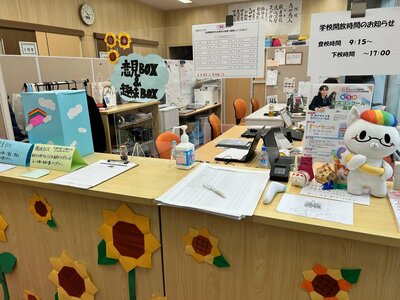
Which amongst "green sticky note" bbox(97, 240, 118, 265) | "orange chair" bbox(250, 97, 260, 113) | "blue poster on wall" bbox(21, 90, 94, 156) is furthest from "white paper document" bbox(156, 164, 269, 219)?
"orange chair" bbox(250, 97, 260, 113)

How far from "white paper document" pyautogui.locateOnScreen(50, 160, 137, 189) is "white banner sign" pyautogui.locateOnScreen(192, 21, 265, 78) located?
1.82 feet

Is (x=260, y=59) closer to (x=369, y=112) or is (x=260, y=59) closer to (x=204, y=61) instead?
(x=204, y=61)

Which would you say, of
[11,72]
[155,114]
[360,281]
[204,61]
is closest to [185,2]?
[11,72]

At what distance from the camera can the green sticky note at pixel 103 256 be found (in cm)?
115

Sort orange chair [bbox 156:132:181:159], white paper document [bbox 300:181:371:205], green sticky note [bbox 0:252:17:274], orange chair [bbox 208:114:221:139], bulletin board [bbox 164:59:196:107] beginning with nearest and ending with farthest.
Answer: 1. white paper document [bbox 300:181:371:205]
2. green sticky note [bbox 0:252:17:274]
3. orange chair [bbox 156:132:181:159]
4. bulletin board [bbox 164:59:196:107]
5. orange chair [bbox 208:114:221:139]

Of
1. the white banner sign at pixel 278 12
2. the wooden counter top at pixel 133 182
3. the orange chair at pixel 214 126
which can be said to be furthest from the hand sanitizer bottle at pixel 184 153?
the white banner sign at pixel 278 12

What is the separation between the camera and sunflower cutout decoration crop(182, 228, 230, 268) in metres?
0.96

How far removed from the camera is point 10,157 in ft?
4.40

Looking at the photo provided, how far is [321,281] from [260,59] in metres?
0.83

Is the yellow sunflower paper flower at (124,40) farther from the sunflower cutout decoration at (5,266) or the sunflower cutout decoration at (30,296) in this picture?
the sunflower cutout decoration at (30,296)

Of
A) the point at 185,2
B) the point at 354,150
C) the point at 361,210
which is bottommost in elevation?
the point at 361,210

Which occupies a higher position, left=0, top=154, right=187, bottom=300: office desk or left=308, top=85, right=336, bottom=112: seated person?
left=308, top=85, right=336, bottom=112: seated person

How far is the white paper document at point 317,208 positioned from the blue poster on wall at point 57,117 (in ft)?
3.33

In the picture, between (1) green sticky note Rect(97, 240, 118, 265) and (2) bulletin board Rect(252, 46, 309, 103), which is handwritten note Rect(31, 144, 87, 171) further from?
(2) bulletin board Rect(252, 46, 309, 103)
